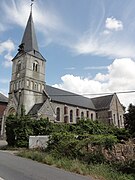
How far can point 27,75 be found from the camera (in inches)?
1599

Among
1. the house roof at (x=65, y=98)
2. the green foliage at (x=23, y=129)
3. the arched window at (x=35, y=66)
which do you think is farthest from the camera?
the house roof at (x=65, y=98)

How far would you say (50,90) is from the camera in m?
44.8

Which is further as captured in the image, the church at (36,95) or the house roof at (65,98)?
the house roof at (65,98)

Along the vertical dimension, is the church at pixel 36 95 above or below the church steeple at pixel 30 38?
below

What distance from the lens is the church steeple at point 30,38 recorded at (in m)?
44.2

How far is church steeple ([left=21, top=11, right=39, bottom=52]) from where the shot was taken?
4417 centimetres

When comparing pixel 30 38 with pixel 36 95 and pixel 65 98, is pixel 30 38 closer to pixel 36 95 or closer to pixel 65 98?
pixel 36 95

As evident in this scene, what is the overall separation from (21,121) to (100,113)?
111 ft

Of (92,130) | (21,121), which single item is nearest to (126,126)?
(92,130)

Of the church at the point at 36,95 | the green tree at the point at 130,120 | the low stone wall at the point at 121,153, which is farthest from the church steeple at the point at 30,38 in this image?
the low stone wall at the point at 121,153

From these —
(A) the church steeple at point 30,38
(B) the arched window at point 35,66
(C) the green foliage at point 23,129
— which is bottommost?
(C) the green foliage at point 23,129

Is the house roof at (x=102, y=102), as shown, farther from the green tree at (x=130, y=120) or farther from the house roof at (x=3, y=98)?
the green tree at (x=130, y=120)

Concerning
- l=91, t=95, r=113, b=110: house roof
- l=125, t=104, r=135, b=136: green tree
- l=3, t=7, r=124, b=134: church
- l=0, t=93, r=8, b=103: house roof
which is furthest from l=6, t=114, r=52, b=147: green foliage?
l=91, t=95, r=113, b=110: house roof

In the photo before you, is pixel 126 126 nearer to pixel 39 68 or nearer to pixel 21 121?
pixel 21 121
